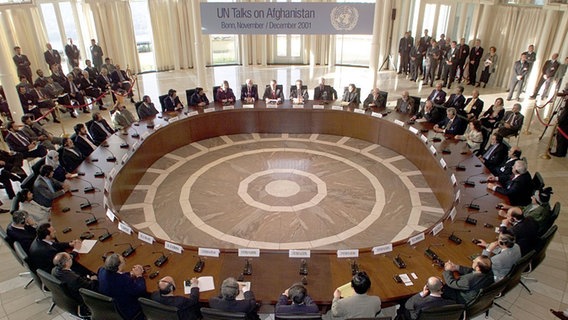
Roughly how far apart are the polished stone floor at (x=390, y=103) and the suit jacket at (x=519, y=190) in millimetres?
1044

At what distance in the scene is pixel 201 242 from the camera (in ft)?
24.0

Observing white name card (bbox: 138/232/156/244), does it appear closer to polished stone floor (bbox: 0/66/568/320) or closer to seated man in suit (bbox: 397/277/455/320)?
polished stone floor (bbox: 0/66/568/320)

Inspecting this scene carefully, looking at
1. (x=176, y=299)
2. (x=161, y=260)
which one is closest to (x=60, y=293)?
(x=161, y=260)

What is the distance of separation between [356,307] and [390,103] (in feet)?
36.0

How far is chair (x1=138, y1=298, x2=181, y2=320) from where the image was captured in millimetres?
4281

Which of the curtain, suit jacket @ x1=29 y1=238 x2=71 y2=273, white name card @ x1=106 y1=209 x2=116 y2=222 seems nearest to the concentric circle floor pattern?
white name card @ x1=106 y1=209 x2=116 y2=222

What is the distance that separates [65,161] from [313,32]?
8087 millimetres

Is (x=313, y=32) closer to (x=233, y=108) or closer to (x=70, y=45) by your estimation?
(x=233, y=108)

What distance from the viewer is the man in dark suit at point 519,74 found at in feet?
44.1

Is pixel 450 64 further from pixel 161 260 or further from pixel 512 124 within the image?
pixel 161 260

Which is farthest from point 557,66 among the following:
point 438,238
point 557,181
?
point 438,238

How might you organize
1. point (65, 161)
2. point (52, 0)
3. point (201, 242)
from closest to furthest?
point (201, 242) → point (65, 161) → point (52, 0)

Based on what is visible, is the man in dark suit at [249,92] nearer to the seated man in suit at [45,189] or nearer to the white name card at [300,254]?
the seated man in suit at [45,189]

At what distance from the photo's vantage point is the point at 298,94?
12141 millimetres
